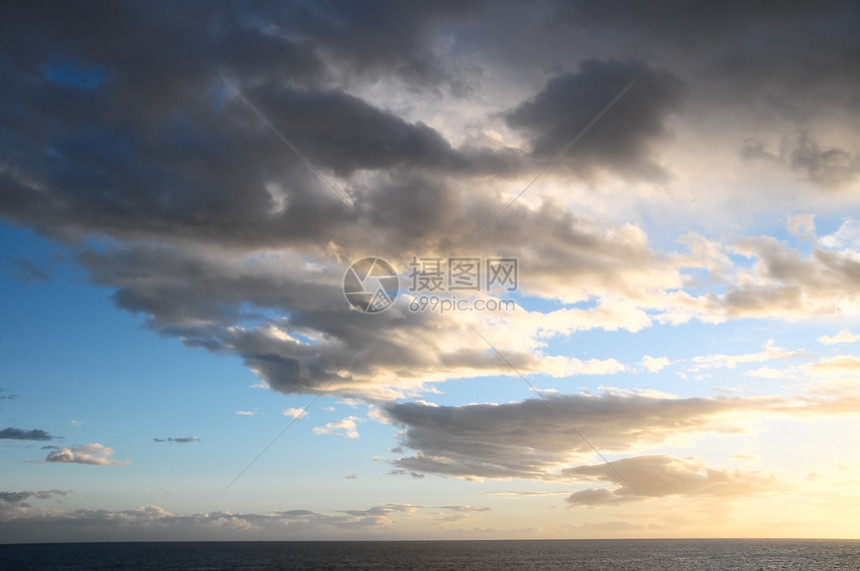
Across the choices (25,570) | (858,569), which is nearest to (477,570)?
(858,569)

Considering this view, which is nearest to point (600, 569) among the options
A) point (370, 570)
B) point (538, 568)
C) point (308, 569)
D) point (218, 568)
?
point (538, 568)

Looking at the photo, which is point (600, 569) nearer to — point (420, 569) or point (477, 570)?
point (477, 570)

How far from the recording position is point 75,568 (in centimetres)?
15862

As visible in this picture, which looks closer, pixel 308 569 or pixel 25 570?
pixel 308 569

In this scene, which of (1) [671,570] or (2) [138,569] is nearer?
(1) [671,570]

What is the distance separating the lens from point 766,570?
141 metres

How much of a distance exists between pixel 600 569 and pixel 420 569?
45267 mm

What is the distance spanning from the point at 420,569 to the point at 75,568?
325 ft

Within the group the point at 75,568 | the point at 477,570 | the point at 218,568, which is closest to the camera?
the point at 477,570

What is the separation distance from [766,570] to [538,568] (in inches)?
2216

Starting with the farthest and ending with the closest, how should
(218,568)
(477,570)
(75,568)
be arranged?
(75,568) → (218,568) → (477,570)

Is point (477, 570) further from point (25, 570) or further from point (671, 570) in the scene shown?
point (25, 570)

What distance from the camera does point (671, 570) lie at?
13875cm

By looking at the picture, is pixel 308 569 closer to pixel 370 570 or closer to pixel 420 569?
pixel 370 570
